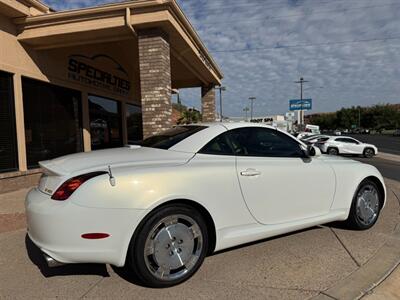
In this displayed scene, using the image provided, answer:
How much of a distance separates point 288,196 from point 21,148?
698 cm

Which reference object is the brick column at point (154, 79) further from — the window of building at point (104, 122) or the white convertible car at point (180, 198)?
the window of building at point (104, 122)

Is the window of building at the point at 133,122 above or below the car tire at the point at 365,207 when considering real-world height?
above

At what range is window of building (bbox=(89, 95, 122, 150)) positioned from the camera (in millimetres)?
12078

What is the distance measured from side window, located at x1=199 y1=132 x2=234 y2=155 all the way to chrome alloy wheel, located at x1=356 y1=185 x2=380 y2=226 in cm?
216

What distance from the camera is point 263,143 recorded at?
4.14 m

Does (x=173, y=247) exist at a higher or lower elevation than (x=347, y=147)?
higher

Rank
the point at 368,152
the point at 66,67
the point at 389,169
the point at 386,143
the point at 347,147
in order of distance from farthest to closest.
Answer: the point at 386,143, the point at 347,147, the point at 368,152, the point at 389,169, the point at 66,67

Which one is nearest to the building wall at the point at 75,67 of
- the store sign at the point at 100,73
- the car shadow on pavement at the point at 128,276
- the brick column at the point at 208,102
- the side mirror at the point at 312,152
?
the store sign at the point at 100,73

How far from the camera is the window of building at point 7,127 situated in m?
8.12

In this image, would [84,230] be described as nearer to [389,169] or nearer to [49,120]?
[49,120]

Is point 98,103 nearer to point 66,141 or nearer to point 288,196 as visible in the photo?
point 66,141

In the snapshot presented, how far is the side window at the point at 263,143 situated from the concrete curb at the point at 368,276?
4.60ft

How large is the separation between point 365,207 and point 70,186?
384 centimetres

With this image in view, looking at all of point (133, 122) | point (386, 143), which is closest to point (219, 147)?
point (133, 122)
